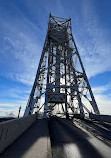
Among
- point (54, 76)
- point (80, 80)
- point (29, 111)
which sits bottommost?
point (29, 111)

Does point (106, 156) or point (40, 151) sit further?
point (40, 151)

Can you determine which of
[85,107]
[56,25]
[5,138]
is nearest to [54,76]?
[85,107]

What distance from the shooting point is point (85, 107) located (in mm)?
17078

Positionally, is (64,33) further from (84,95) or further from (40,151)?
(40,151)

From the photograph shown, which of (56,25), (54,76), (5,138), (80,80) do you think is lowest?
(5,138)

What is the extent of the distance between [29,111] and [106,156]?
1408 cm

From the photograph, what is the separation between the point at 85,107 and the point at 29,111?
10.4m

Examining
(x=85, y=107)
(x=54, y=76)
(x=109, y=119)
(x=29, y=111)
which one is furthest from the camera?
(x=54, y=76)

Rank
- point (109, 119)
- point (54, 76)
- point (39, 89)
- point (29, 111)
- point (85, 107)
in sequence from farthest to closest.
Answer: point (54, 76), point (39, 89), point (85, 107), point (29, 111), point (109, 119)

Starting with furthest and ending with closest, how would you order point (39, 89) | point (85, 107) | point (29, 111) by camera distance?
point (39, 89), point (85, 107), point (29, 111)

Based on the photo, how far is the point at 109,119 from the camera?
1226cm

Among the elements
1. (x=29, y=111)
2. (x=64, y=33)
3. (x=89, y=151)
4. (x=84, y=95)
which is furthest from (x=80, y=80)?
(x=89, y=151)

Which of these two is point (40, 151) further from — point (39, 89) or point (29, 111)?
point (39, 89)

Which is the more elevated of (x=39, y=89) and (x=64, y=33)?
(x=64, y=33)
